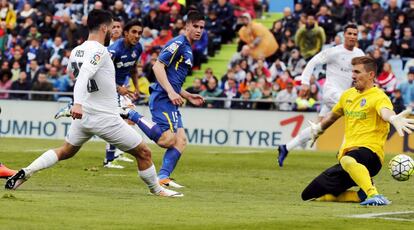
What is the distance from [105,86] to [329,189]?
312cm

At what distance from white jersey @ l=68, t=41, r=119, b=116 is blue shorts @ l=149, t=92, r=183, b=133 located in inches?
116

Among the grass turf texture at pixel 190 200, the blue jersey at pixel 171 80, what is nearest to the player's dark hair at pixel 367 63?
the grass turf texture at pixel 190 200

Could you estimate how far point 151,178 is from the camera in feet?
45.7

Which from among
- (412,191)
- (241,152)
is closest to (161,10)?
(241,152)

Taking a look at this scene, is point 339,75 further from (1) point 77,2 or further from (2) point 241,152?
(1) point 77,2

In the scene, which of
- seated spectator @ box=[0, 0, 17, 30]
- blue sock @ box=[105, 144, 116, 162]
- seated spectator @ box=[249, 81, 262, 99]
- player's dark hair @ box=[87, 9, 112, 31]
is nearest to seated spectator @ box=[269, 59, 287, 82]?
seated spectator @ box=[249, 81, 262, 99]

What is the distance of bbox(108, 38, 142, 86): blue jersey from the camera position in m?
18.4

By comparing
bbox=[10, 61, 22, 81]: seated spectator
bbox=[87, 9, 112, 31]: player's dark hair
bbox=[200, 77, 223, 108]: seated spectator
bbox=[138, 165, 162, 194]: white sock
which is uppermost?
bbox=[87, 9, 112, 31]: player's dark hair

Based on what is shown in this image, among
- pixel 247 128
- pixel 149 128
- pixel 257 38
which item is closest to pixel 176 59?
pixel 149 128

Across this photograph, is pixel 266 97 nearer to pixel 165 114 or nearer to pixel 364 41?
pixel 364 41

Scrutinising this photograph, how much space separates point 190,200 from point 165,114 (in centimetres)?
308

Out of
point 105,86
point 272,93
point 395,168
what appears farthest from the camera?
point 272,93

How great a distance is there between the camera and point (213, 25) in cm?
3603

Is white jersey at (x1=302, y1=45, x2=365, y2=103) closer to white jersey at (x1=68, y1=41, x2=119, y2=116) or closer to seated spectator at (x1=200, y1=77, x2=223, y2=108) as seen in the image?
white jersey at (x1=68, y1=41, x2=119, y2=116)
